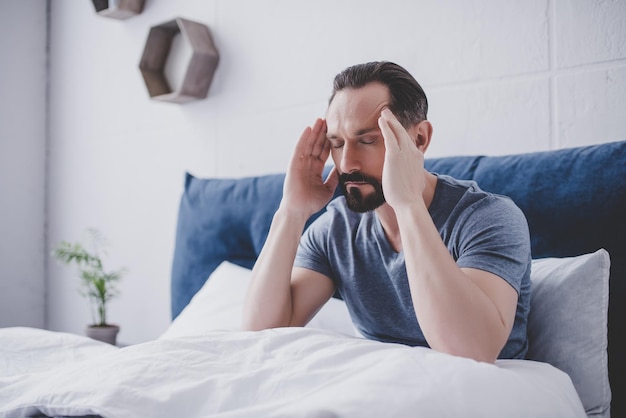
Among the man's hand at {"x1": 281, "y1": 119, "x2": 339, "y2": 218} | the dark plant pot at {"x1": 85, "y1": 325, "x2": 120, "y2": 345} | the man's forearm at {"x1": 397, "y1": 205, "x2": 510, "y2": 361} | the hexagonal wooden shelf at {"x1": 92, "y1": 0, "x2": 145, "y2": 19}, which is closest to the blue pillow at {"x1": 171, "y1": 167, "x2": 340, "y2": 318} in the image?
the man's hand at {"x1": 281, "y1": 119, "x2": 339, "y2": 218}

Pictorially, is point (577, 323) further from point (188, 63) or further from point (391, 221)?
point (188, 63)

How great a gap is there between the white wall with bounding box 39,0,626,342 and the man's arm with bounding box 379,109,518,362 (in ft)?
2.25

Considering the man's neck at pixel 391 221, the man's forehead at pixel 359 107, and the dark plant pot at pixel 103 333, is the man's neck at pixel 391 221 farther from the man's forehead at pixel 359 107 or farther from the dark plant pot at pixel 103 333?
the dark plant pot at pixel 103 333

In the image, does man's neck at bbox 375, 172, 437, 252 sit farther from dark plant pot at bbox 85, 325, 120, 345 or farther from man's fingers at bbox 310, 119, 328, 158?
dark plant pot at bbox 85, 325, 120, 345

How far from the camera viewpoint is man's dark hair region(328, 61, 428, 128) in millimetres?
1478

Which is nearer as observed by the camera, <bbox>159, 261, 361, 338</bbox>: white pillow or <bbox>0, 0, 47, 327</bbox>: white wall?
<bbox>159, 261, 361, 338</bbox>: white pillow

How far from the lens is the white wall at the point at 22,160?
3.38 m

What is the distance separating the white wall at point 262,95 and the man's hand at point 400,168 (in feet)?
1.93

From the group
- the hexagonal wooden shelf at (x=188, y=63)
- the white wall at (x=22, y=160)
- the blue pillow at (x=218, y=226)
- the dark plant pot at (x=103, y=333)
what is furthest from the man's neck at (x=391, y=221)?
the white wall at (x=22, y=160)

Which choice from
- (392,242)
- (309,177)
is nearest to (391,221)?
(392,242)

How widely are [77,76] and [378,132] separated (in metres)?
2.41

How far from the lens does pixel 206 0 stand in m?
2.69

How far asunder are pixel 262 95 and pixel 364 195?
44.6 inches

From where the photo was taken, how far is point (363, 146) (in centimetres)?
146
